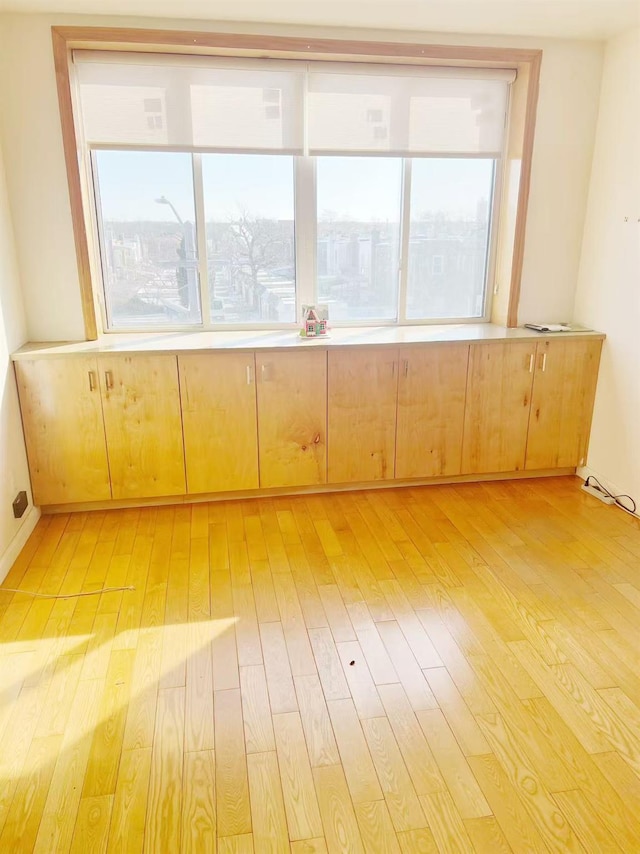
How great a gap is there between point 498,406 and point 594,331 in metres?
0.75

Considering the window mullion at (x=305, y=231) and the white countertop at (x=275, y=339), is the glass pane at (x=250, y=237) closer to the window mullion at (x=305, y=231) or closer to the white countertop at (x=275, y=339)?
the window mullion at (x=305, y=231)

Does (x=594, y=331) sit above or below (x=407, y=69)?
below

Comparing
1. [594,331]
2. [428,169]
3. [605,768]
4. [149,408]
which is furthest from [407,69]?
[605,768]

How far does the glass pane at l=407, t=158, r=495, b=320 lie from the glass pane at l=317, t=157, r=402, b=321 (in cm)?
13

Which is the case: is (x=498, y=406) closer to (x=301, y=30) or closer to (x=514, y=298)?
(x=514, y=298)

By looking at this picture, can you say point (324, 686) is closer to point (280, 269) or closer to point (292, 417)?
point (292, 417)

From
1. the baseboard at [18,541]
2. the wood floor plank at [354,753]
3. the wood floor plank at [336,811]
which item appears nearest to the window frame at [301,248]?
the baseboard at [18,541]

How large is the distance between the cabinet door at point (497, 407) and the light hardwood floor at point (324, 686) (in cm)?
52

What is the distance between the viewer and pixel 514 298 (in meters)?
3.79

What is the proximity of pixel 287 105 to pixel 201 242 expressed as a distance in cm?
89

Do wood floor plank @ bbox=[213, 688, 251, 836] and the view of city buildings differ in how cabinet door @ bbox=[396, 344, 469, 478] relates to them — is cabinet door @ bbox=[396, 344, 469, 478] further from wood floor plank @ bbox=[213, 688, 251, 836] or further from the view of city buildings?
wood floor plank @ bbox=[213, 688, 251, 836]

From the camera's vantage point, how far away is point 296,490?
3.64m

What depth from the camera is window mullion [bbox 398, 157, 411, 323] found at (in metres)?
3.67

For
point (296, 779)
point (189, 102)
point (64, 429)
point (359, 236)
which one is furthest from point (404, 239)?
point (296, 779)
